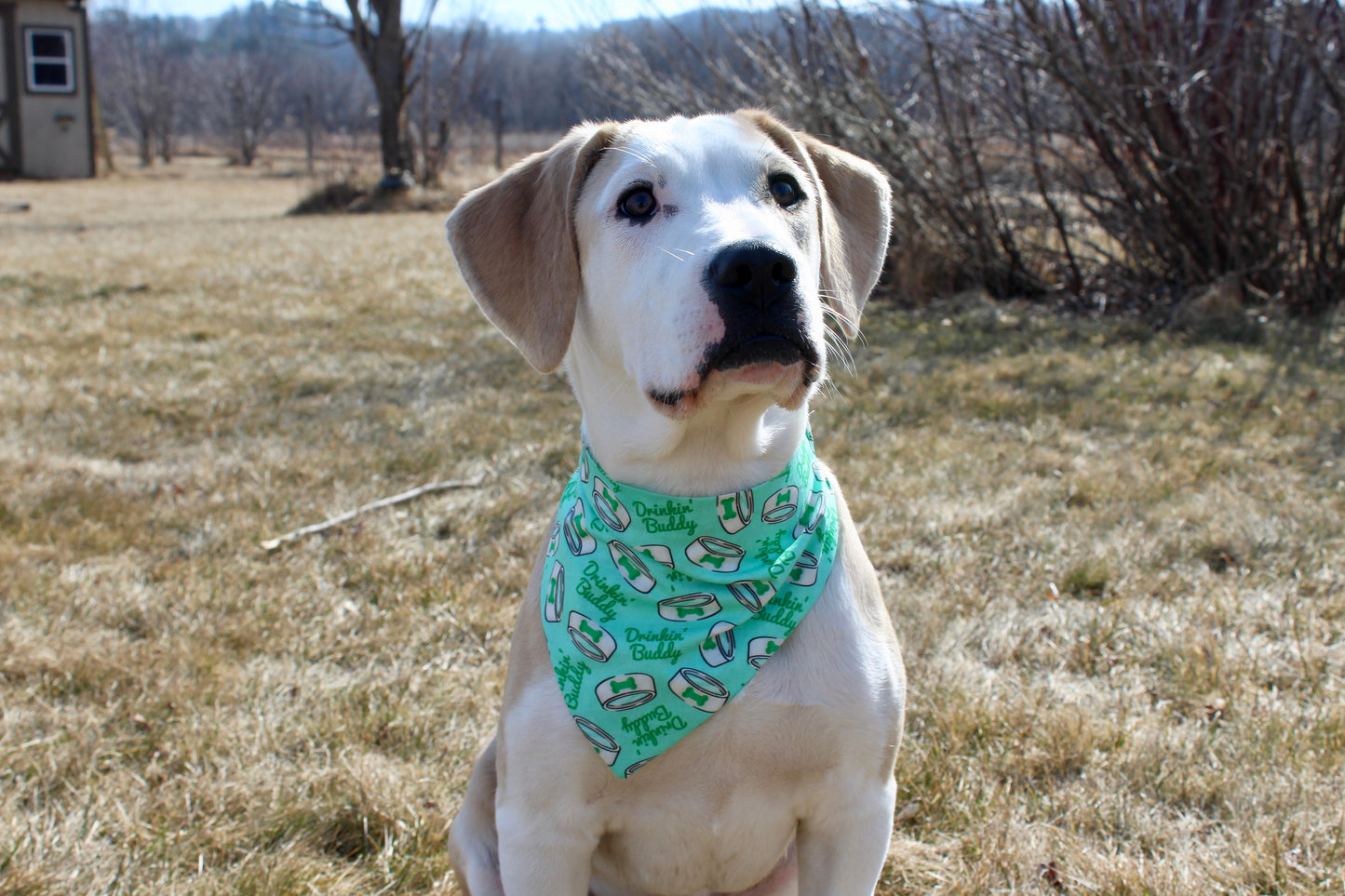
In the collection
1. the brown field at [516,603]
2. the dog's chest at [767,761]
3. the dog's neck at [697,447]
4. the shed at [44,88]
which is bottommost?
the brown field at [516,603]

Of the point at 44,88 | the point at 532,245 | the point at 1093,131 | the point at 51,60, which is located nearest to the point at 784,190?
the point at 532,245

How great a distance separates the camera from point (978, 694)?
2992 mm

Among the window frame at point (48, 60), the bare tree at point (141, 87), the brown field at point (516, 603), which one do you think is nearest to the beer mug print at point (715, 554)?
the brown field at point (516, 603)

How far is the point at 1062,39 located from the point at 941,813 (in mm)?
6538

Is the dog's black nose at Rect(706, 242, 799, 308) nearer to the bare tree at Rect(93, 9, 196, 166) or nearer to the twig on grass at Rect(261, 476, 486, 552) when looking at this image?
the twig on grass at Rect(261, 476, 486, 552)

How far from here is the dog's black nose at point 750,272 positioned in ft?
5.68

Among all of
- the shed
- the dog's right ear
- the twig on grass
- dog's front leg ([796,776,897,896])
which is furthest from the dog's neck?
the shed

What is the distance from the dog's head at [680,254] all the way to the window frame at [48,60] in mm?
29401

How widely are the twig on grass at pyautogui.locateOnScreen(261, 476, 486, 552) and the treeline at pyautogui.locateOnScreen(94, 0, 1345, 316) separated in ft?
14.7

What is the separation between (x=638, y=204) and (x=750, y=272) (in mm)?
382

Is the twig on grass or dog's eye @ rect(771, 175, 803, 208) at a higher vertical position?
dog's eye @ rect(771, 175, 803, 208)

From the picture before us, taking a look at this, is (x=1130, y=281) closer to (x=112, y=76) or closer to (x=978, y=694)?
(x=978, y=694)

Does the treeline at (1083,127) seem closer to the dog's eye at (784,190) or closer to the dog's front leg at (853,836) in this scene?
the dog's eye at (784,190)

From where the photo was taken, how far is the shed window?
25927 mm
